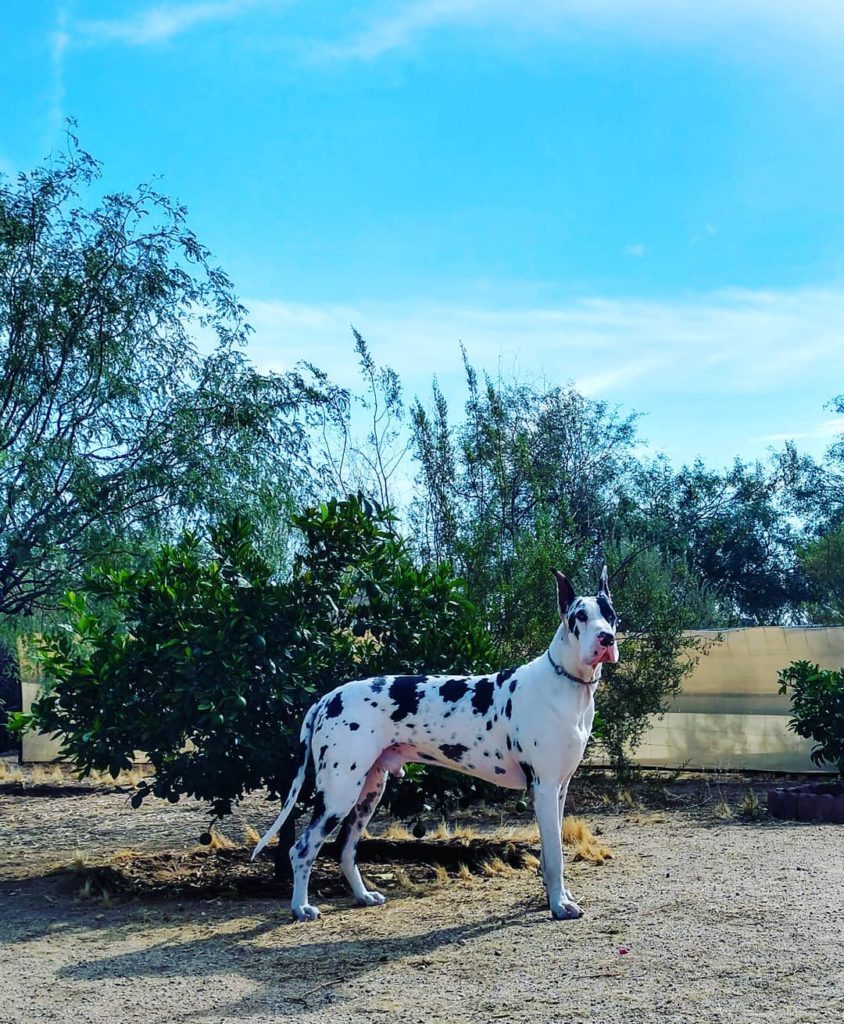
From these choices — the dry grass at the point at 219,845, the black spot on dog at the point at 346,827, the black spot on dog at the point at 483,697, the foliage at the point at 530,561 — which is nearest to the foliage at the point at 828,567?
the foliage at the point at 530,561

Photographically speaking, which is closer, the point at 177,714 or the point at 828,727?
the point at 177,714

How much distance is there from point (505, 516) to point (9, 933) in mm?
10018

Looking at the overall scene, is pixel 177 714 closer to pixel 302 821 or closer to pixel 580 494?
pixel 302 821

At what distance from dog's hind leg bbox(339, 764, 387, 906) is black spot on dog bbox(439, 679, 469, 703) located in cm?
72

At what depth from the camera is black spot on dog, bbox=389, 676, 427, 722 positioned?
7.64m

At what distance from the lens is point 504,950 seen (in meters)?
6.33

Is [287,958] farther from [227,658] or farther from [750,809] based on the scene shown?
→ [750,809]

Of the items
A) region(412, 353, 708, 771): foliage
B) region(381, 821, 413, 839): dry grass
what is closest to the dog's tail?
region(381, 821, 413, 839): dry grass

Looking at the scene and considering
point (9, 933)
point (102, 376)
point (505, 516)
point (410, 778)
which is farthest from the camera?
point (505, 516)

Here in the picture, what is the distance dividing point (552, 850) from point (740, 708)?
31.0 ft

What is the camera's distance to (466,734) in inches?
297

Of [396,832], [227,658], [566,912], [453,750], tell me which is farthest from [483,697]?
[396,832]

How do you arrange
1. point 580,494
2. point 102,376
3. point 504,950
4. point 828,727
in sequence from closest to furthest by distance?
point 504,950, point 828,727, point 102,376, point 580,494

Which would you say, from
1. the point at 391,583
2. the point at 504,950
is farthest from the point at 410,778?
the point at 504,950
